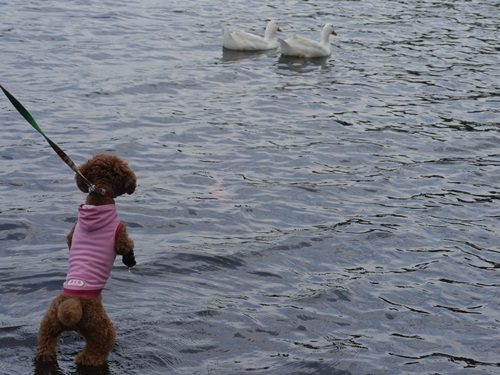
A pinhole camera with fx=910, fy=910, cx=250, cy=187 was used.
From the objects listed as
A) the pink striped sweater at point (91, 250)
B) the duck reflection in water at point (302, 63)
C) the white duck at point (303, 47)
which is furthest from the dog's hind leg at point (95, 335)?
the white duck at point (303, 47)

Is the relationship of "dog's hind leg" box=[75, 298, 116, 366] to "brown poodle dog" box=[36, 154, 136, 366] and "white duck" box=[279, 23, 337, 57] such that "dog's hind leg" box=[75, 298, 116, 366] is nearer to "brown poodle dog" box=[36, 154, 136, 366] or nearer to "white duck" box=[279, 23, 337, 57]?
"brown poodle dog" box=[36, 154, 136, 366]

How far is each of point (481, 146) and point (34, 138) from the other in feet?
18.7

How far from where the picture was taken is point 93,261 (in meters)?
5.72

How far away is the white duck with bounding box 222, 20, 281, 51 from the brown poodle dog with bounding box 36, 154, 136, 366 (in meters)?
10.9

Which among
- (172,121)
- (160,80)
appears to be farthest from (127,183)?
(160,80)

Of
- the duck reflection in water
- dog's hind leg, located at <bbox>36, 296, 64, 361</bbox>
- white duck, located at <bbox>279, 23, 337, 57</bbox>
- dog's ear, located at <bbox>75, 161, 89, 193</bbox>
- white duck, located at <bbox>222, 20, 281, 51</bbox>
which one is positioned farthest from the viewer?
white duck, located at <bbox>279, 23, 337, 57</bbox>

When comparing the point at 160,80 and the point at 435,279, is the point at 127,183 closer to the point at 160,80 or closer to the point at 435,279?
the point at 435,279

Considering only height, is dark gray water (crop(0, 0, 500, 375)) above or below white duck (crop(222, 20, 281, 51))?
below

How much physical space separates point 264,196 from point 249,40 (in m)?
7.57

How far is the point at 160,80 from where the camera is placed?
46.4 feet

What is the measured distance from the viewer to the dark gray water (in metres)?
6.75

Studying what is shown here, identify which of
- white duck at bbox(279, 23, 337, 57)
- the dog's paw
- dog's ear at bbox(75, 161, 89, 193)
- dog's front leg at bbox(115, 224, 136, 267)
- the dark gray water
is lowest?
the dark gray water

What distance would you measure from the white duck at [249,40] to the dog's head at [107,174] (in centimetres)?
1092

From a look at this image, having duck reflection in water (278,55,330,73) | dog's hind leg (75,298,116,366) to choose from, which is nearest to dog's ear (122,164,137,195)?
Answer: dog's hind leg (75,298,116,366)
